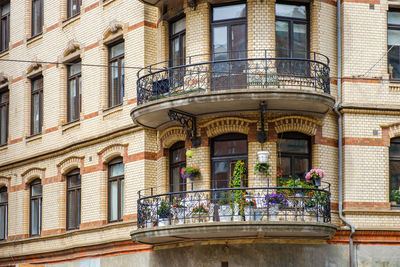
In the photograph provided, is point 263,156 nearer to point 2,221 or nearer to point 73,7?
point 73,7

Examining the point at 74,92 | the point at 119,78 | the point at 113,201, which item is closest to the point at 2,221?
the point at 74,92

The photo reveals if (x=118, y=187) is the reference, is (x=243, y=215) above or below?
below

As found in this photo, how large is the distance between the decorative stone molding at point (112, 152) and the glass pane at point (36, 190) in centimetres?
422

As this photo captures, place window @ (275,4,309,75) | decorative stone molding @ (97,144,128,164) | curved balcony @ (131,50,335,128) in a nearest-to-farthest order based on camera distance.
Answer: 1. curved balcony @ (131,50,335,128)
2. window @ (275,4,309,75)
3. decorative stone molding @ (97,144,128,164)

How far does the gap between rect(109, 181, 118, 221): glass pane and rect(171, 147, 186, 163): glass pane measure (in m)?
2.42

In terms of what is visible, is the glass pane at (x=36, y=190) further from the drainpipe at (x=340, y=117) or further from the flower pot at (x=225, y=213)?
the drainpipe at (x=340, y=117)

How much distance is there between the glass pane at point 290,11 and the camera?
77.5 ft

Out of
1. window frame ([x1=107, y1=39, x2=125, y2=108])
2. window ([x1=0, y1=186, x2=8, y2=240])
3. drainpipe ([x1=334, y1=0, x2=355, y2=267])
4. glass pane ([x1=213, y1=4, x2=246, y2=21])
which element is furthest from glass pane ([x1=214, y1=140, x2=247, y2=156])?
window ([x1=0, y1=186, x2=8, y2=240])

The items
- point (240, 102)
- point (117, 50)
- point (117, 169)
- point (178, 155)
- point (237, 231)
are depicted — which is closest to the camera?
point (237, 231)

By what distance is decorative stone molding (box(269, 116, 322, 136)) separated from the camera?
23.0 m

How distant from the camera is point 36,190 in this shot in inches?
1198

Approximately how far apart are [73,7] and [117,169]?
20.7 feet

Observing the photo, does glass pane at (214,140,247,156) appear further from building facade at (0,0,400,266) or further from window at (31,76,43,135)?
window at (31,76,43,135)

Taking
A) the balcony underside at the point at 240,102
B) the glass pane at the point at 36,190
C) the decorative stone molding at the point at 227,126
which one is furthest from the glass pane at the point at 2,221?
the decorative stone molding at the point at 227,126
